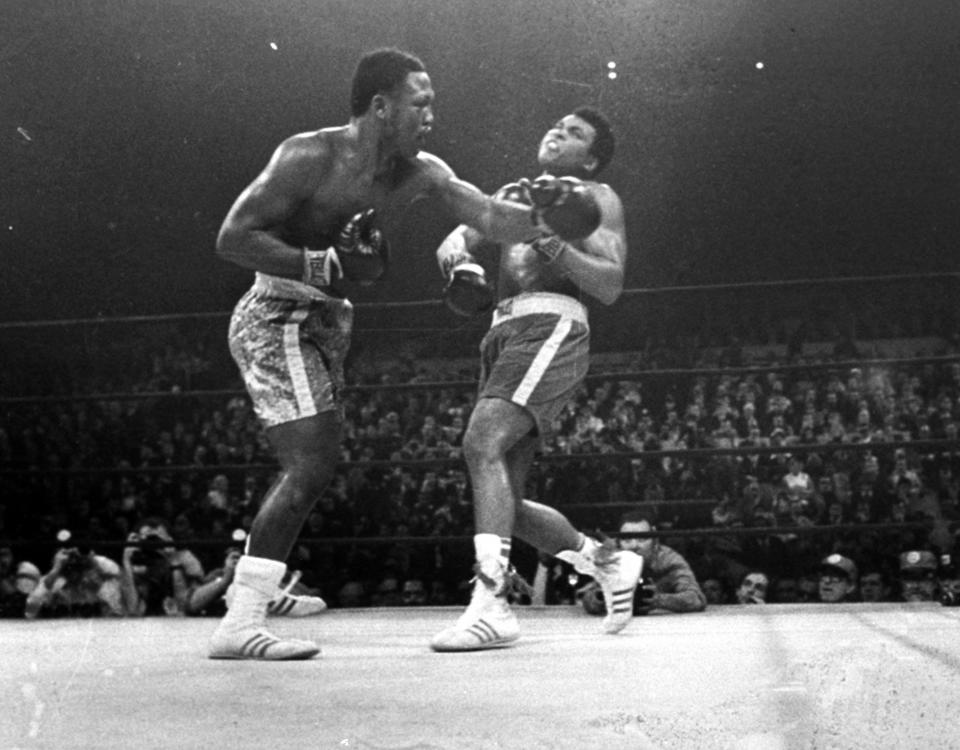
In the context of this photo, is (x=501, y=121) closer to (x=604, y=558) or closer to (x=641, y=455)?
(x=641, y=455)

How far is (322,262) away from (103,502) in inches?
206

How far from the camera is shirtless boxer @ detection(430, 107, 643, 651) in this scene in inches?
93.0

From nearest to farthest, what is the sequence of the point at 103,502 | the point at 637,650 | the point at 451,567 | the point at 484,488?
the point at 637,650 < the point at 484,488 < the point at 451,567 < the point at 103,502

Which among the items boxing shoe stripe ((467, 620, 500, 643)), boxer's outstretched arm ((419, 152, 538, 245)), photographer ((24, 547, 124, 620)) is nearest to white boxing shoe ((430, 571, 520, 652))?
boxing shoe stripe ((467, 620, 500, 643))

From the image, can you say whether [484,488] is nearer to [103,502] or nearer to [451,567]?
[451,567]

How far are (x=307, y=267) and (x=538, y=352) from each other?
638 mm

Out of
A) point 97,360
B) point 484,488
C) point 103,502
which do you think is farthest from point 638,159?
point 484,488

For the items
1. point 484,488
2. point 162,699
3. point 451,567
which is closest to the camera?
point 162,699

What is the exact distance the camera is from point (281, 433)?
218 cm

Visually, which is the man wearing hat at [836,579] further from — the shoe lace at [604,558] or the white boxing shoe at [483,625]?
the white boxing shoe at [483,625]

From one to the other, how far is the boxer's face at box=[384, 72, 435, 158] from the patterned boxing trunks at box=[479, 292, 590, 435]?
509 millimetres

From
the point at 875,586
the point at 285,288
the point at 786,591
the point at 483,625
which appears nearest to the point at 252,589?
the point at 483,625

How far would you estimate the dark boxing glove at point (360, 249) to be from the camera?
2.10m

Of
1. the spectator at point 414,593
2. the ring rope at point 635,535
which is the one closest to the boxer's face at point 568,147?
the ring rope at point 635,535
